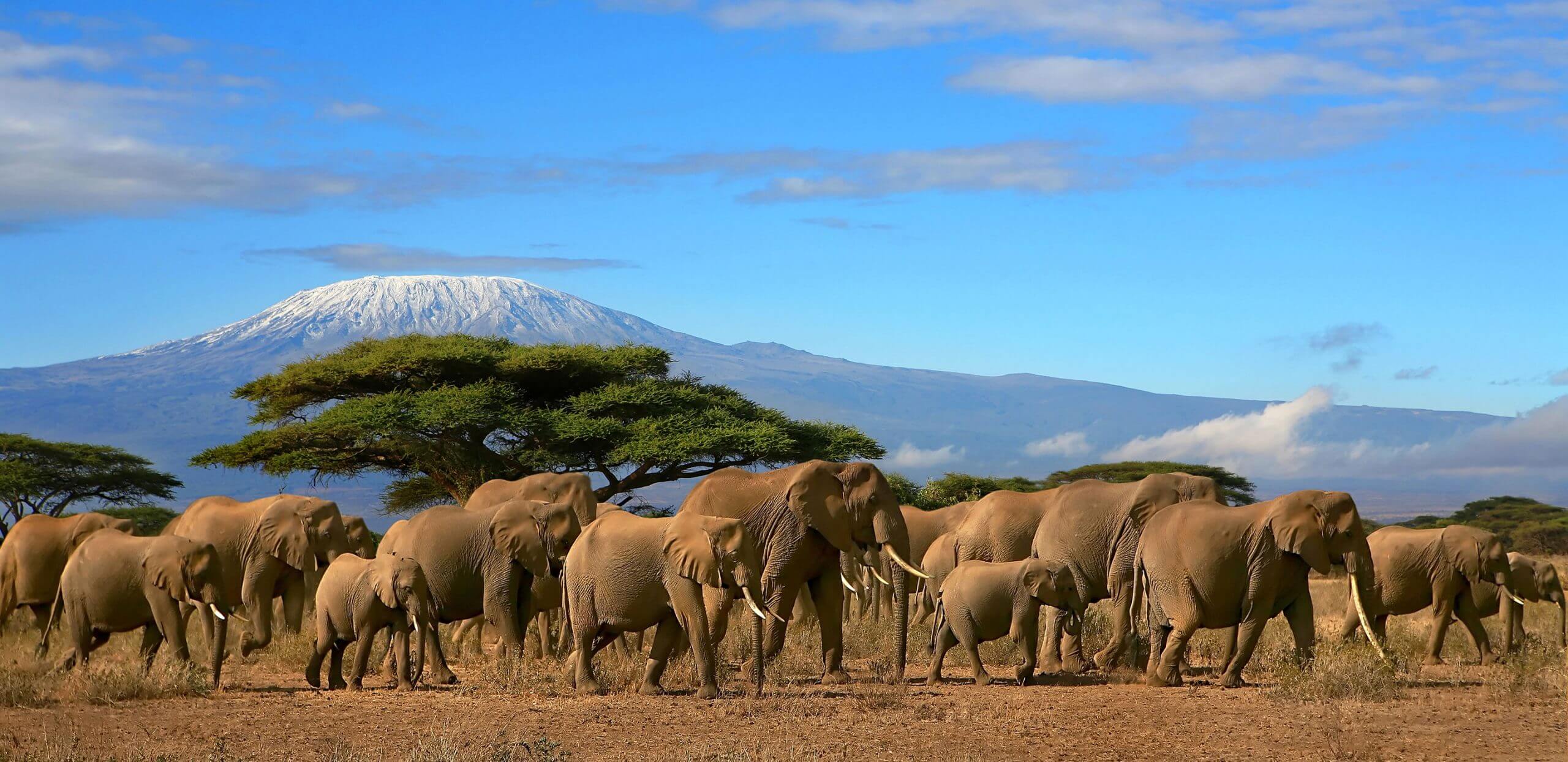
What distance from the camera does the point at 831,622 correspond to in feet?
50.9

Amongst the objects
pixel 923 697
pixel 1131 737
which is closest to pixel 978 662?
pixel 923 697

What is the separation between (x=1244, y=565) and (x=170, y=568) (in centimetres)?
993

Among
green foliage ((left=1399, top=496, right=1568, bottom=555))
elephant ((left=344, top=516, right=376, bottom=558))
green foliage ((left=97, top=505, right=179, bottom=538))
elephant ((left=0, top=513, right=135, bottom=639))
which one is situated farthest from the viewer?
green foliage ((left=97, top=505, right=179, bottom=538))

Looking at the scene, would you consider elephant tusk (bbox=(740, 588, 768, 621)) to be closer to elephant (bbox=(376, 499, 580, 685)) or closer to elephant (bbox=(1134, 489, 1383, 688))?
elephant (bbox=(376, 499, 580, 685))

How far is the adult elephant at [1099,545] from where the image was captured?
643 inches

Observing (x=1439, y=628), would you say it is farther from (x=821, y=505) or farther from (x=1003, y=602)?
(x=821, y=505)

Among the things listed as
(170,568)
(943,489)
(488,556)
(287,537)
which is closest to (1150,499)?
(488,556)

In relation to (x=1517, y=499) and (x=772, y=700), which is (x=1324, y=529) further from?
(x=1517, y=499)

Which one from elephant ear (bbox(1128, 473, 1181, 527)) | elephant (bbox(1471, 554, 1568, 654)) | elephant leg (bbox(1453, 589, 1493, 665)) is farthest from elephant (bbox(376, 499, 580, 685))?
elephant (bbox(1471, 554, 1568, 654))

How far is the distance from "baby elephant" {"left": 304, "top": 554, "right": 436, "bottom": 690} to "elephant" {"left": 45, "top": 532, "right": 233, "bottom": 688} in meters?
0.96

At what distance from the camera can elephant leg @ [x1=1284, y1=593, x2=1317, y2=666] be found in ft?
48.3

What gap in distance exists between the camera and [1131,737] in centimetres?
1214

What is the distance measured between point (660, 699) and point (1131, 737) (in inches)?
159

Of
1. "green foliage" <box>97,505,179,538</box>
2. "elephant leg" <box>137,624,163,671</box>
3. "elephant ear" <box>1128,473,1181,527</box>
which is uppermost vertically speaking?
"elephant ear" <box>1128,473,1181,527</box>
